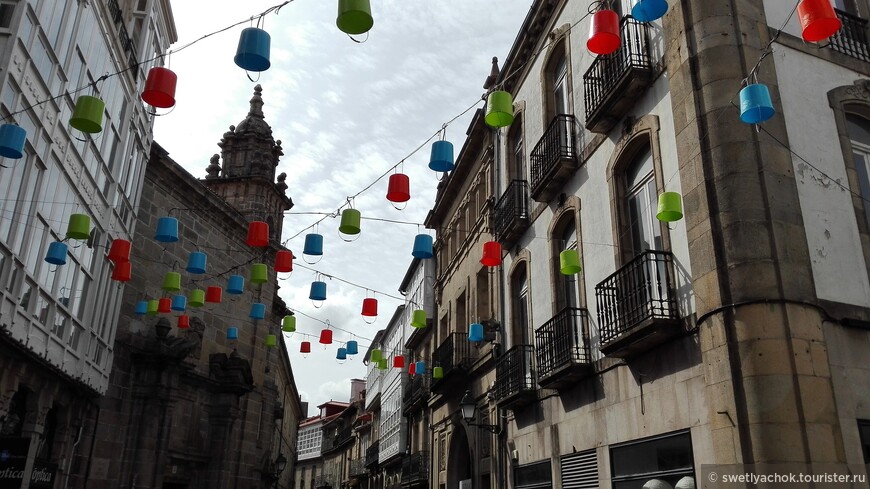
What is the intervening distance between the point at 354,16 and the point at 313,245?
6.27m

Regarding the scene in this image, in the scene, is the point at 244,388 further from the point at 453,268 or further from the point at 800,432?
the point at 800,432

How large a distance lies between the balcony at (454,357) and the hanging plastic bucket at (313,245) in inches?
286

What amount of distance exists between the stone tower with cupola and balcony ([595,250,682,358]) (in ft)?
59.3

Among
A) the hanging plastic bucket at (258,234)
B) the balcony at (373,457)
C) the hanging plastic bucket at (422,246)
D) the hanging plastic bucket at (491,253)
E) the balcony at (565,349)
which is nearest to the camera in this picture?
the balcony at (565,349)

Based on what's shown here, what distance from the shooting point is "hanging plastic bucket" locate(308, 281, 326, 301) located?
1423 cm

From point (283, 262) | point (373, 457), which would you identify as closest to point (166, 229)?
point (283, 262)

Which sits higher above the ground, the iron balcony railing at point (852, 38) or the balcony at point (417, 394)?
the iron balcony railing at point (852, 38)

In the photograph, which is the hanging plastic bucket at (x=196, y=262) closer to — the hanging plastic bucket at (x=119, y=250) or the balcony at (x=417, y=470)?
the hanging plastic bucket at (x=119, y=250)

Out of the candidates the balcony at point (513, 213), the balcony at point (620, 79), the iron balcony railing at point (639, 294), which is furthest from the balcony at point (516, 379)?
the balcony at point (620, 79)

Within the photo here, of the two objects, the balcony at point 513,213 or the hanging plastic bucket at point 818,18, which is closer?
the hanging plastic bucket at point 818,18

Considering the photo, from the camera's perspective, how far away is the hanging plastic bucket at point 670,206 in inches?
336

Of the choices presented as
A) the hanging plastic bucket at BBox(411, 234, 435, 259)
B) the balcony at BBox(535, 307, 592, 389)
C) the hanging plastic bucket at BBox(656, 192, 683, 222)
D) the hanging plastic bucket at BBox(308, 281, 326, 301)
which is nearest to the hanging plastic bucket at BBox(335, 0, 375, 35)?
the hanging plastic bucket at BBox(656, 192, 683, 222)

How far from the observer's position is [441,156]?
9547mm

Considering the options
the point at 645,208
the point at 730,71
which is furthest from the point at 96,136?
the point at 730,71
